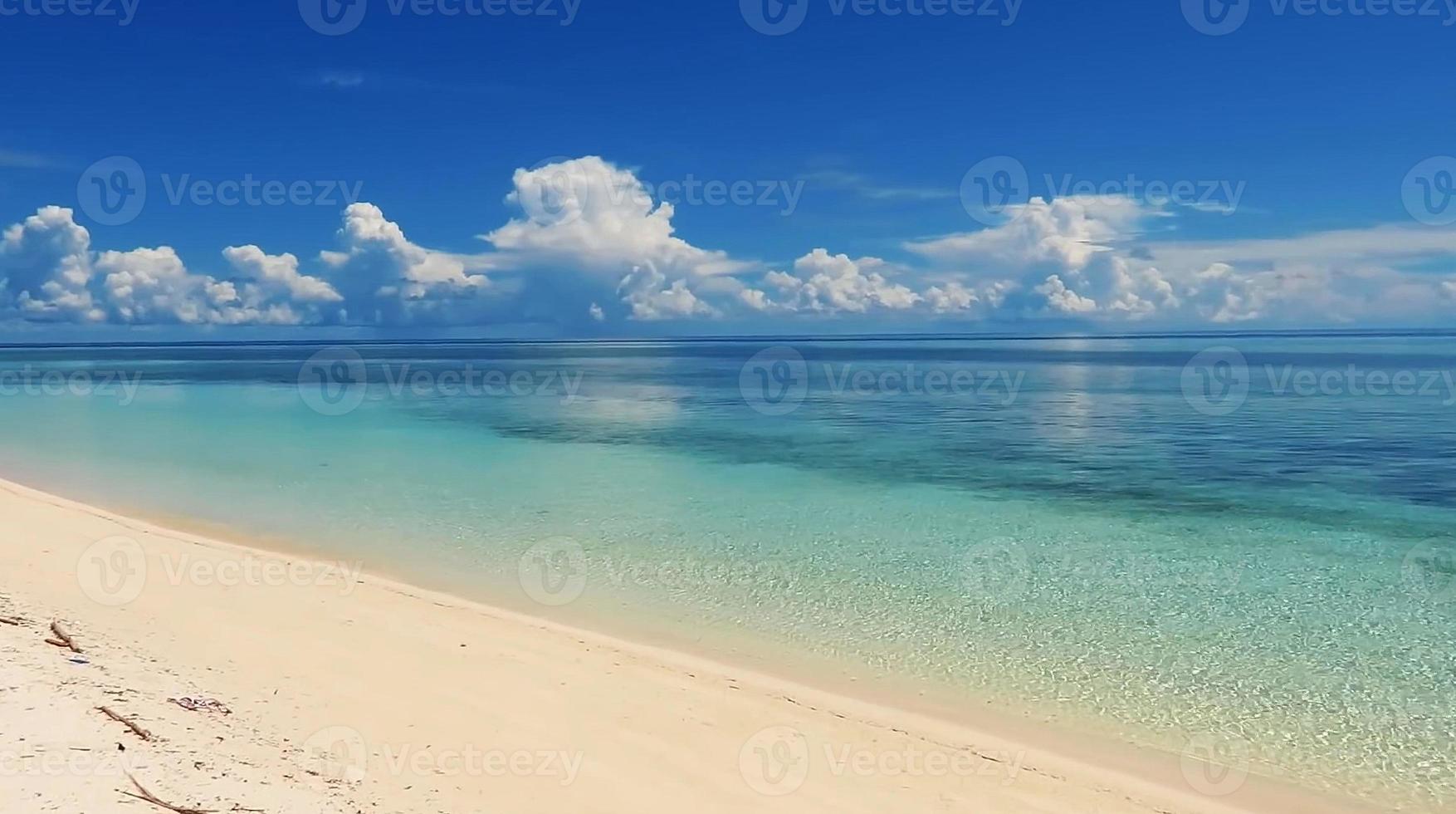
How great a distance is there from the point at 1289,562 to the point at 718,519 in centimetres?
1266

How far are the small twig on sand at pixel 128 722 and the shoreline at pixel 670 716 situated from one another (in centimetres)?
133

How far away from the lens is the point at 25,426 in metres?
46.6

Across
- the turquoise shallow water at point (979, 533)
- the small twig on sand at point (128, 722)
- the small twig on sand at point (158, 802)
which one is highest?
the turquoise shallow water at point (979, 533)

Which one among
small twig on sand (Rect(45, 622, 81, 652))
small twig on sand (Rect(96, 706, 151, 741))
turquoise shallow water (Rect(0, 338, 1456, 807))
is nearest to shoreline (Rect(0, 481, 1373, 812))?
small twig on sand (Rect(45, 622, 81, 652))

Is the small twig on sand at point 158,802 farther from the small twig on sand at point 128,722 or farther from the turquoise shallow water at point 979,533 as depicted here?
the turquoise shallow water at point 979,533

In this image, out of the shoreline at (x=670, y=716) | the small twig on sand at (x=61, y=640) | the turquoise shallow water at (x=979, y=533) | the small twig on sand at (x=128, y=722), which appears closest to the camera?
the small twig on sand at (x=128, y=722)

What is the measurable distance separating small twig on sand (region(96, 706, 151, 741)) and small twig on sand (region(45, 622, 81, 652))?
2771 millimetres

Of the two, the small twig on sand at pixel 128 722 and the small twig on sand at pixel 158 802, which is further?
the small twig on sand at pixel 128 722

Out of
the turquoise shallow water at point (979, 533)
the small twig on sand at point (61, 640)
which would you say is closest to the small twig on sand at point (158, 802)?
the small twig on sand at point (61, 640)

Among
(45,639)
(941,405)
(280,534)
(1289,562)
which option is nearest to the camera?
(45,639)

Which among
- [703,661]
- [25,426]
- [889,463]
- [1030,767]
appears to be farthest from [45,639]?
[25,426]

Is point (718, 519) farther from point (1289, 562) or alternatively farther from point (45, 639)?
point (45, 639)

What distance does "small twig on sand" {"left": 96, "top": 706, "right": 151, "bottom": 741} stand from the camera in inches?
309

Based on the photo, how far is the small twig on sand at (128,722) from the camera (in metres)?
7.86
